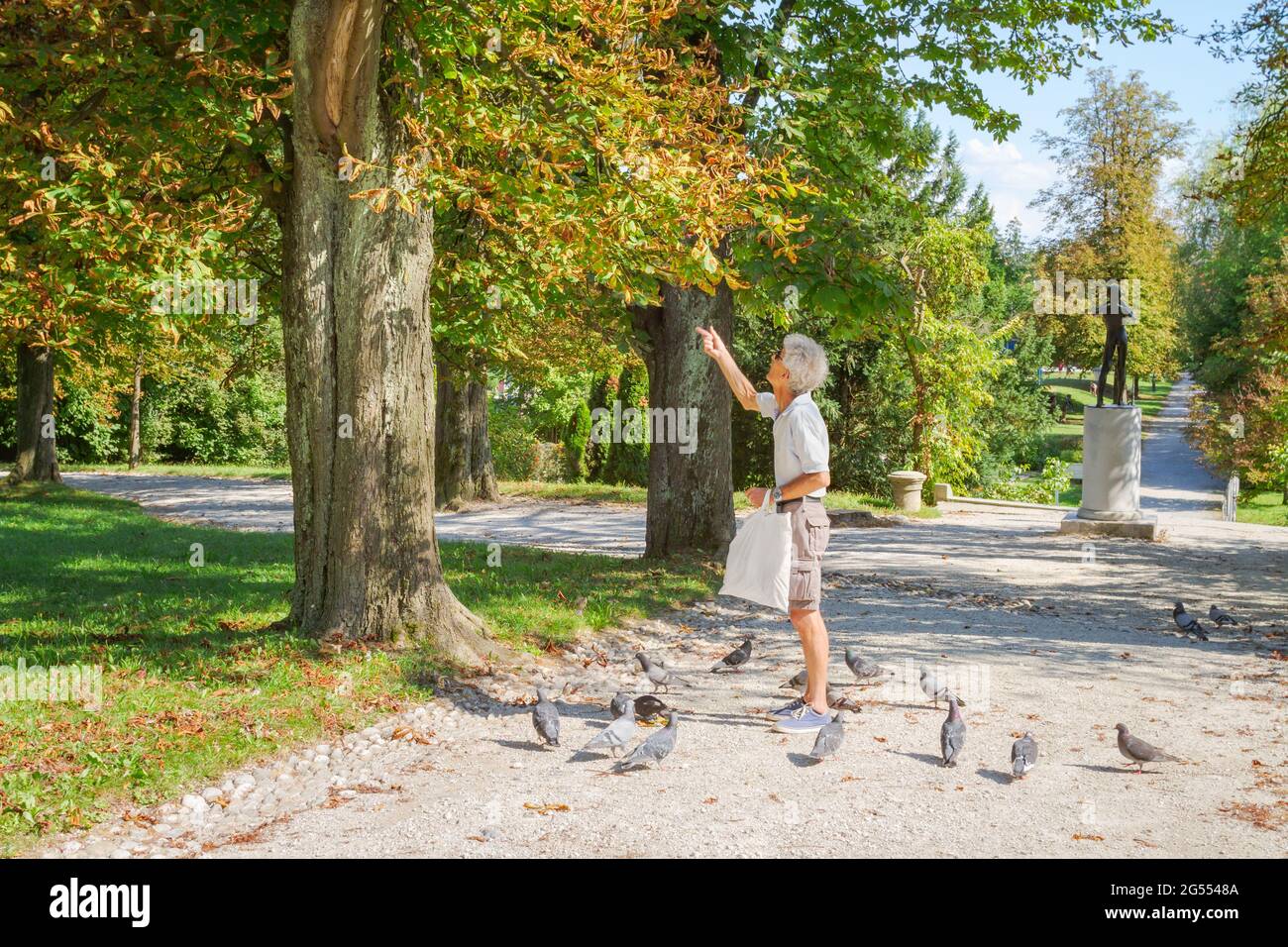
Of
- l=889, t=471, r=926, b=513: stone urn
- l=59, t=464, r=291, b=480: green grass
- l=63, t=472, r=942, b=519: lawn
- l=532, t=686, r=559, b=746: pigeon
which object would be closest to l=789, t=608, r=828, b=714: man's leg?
l=532, t=686, r=559, b=746: pigeon

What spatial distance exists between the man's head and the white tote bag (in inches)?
27.6

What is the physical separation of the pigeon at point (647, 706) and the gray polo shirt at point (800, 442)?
60.5 inches

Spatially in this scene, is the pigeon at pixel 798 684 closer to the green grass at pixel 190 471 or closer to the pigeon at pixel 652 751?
the pigeon at pixel 652 751

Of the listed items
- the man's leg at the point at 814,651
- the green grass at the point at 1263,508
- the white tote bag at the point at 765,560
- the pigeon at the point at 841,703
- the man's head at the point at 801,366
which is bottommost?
the green grass at the point at 1263,508

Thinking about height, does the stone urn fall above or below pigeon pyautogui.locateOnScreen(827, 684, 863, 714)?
above

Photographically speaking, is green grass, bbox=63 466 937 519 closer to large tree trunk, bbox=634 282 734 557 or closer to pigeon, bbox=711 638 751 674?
large tree trunk, bbox=634 282 734 557

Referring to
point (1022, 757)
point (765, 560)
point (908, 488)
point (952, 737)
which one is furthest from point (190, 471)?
point (1022, 757)

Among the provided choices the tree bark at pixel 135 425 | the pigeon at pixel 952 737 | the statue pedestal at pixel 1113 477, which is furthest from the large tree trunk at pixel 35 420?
the pigeon at pixel 952 737

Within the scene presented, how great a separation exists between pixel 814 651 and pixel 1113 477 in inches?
536

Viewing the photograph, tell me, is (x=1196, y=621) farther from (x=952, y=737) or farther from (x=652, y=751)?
(x=652, y=751)

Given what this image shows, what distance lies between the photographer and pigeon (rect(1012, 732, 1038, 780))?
5.86 m

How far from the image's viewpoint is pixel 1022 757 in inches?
231

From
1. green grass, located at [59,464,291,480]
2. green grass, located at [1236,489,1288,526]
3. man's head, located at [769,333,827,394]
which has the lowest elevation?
green grass, located at [1236,489,1288,526]

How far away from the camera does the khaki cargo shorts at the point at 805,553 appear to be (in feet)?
22.0
